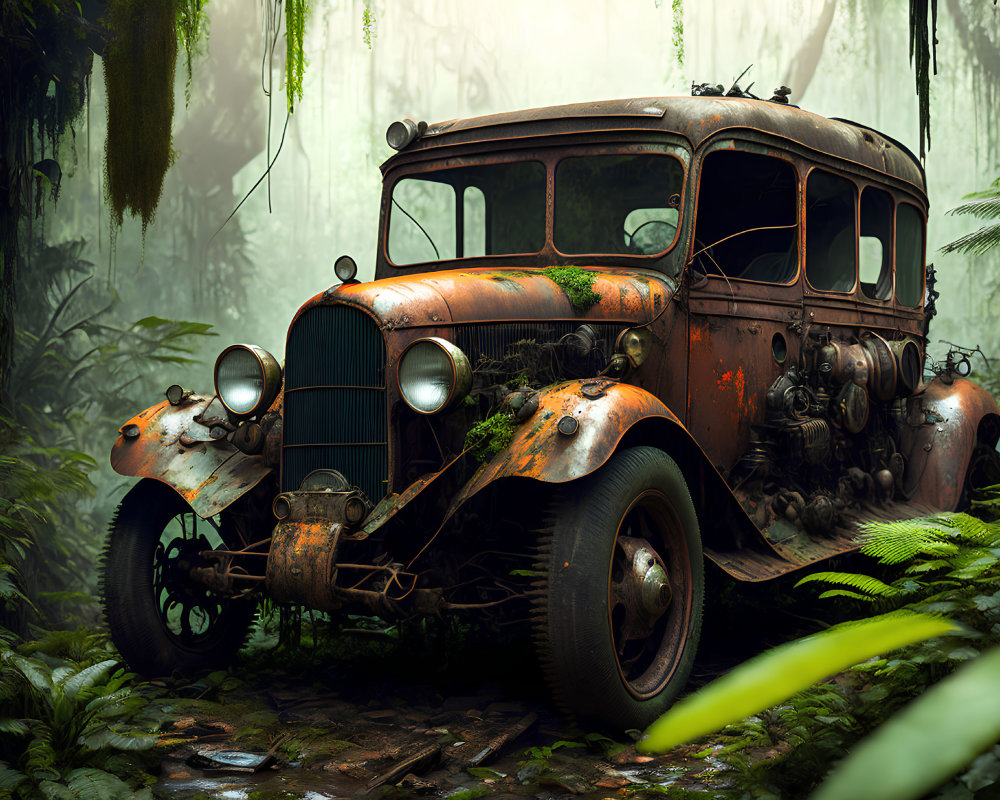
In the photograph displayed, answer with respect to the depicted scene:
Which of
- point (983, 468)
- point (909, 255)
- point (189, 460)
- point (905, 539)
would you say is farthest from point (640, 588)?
point (909, 255)

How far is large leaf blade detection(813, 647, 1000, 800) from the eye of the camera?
54 cm

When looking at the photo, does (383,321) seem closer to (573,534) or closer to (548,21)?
(573,534)

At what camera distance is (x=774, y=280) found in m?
5.85

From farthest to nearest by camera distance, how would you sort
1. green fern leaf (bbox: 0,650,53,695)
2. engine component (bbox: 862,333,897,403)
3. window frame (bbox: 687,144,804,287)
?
engine component (bbox: 862,333,897,403) < window frame (bbox: 687,144,804,287) < green fern leaf (bbox: 0,650,53,695)

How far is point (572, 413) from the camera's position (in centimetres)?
404

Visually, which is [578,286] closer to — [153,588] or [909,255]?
[153,588]

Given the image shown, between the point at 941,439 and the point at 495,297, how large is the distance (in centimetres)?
374

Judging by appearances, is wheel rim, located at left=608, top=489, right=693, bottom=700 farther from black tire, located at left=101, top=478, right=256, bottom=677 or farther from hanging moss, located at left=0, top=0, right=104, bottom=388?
hanging moss, located at left=0, top=0, right=104, bottom=388

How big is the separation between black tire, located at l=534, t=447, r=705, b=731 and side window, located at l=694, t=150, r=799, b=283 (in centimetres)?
154

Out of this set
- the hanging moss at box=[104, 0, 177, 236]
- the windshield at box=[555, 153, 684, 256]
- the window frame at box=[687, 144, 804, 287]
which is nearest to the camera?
the window frame at box=[687, 144, 804, 287]

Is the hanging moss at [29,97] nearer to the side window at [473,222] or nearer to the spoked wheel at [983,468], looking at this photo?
the side window at [473,222]

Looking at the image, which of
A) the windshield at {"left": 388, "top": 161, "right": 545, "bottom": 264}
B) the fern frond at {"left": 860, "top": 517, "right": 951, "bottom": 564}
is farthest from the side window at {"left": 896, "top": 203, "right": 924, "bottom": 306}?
the fern frond at {"left": 860, "top": 517, "right": 951, "bottom": 564}

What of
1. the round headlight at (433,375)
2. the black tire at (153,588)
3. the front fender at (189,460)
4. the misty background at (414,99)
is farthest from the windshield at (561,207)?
the misty background at (414,99)

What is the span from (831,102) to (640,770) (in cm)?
2635
